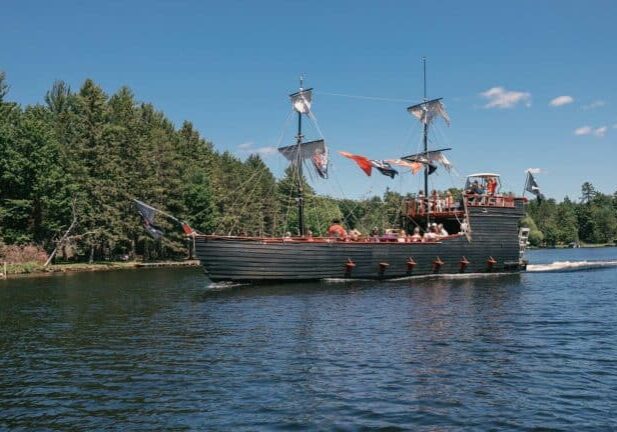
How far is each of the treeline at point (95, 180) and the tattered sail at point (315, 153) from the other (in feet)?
18.4

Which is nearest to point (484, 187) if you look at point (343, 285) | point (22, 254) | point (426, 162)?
point (426, 162)

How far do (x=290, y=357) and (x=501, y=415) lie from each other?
7.69m

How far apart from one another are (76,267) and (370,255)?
1508 inches

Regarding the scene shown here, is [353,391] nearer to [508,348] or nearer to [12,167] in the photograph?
[508,348]

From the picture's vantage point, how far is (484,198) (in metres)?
52.9

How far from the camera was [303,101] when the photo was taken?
5006 cm

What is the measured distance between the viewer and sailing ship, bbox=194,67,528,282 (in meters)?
41.4

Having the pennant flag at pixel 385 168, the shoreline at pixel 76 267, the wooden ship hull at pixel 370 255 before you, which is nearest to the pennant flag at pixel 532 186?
the wooden ship hull at pixel 370 255

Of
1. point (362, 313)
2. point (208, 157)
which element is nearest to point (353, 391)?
point (362, 313)

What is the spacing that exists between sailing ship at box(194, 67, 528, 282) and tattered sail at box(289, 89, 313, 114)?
85 mm

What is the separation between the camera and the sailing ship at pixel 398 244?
4141 cm

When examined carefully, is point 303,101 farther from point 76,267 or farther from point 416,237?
point 76,267

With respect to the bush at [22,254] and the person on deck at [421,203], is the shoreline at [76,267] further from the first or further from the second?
the person on deck at [421,203]

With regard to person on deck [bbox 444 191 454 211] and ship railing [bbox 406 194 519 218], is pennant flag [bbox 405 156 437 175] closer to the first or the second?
ship railing [bbox 406 194 519 218]
